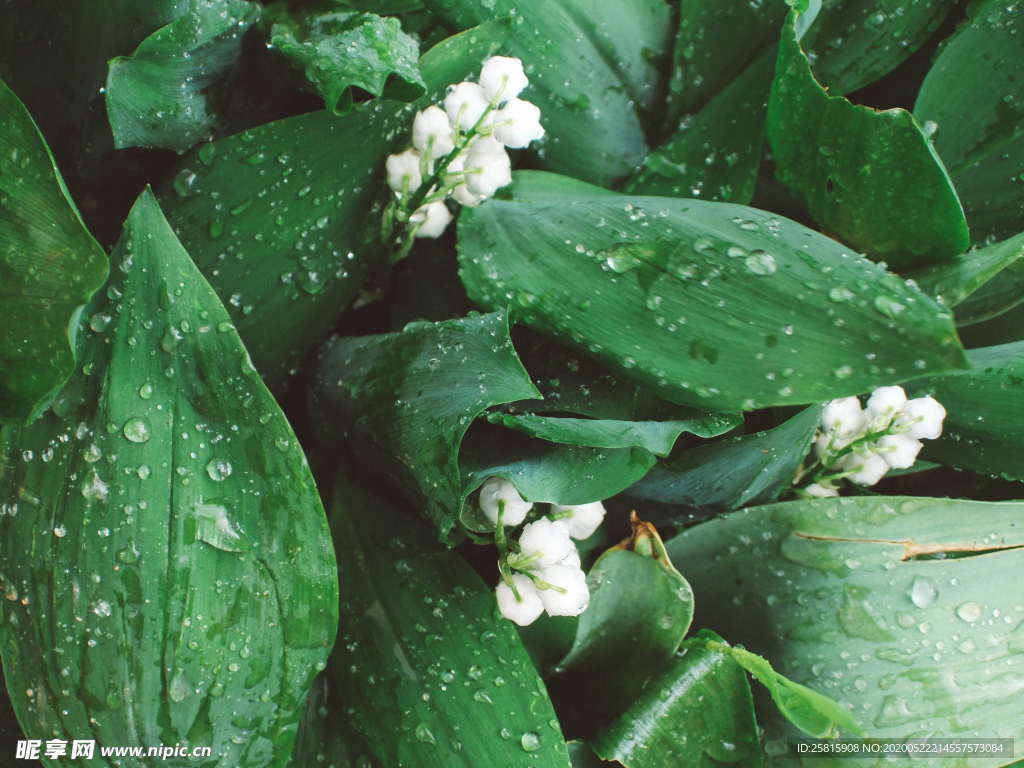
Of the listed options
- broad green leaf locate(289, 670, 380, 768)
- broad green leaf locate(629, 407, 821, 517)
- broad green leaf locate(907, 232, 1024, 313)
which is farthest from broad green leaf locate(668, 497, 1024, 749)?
broad green leaf locate(289, 670, 380, 768)

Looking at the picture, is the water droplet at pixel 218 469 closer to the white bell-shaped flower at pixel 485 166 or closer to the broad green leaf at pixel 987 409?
the white bell-shaped flower at pixel 485 166

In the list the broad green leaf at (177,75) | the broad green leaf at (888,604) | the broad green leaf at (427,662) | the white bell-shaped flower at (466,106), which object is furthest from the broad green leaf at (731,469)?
the broad green leaf at (177,75)

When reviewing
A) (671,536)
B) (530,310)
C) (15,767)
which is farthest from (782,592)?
(15,767)

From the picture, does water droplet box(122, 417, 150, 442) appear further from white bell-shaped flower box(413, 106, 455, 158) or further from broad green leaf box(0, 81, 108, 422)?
white bell-shaped flower box(413, 106, 455, 158)

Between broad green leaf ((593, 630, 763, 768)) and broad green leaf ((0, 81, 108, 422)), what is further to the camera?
broad green leaf ((593, 630, 763, 768))

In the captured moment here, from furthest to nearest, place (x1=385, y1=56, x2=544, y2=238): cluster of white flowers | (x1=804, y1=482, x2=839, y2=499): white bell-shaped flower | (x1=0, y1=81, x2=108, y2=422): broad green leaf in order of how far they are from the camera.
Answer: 1. (x1=804, y1=482, x2=839, y2=499): white bell-shaped flower
2. (x1=385, y1=56, x2=544, y2=238): cluster of white flowers
3. (x1=0, y1=81, x2=108, y2=422): broad green leaf

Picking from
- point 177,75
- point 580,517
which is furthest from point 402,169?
point 580,517

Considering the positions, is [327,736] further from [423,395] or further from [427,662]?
[423,395]
